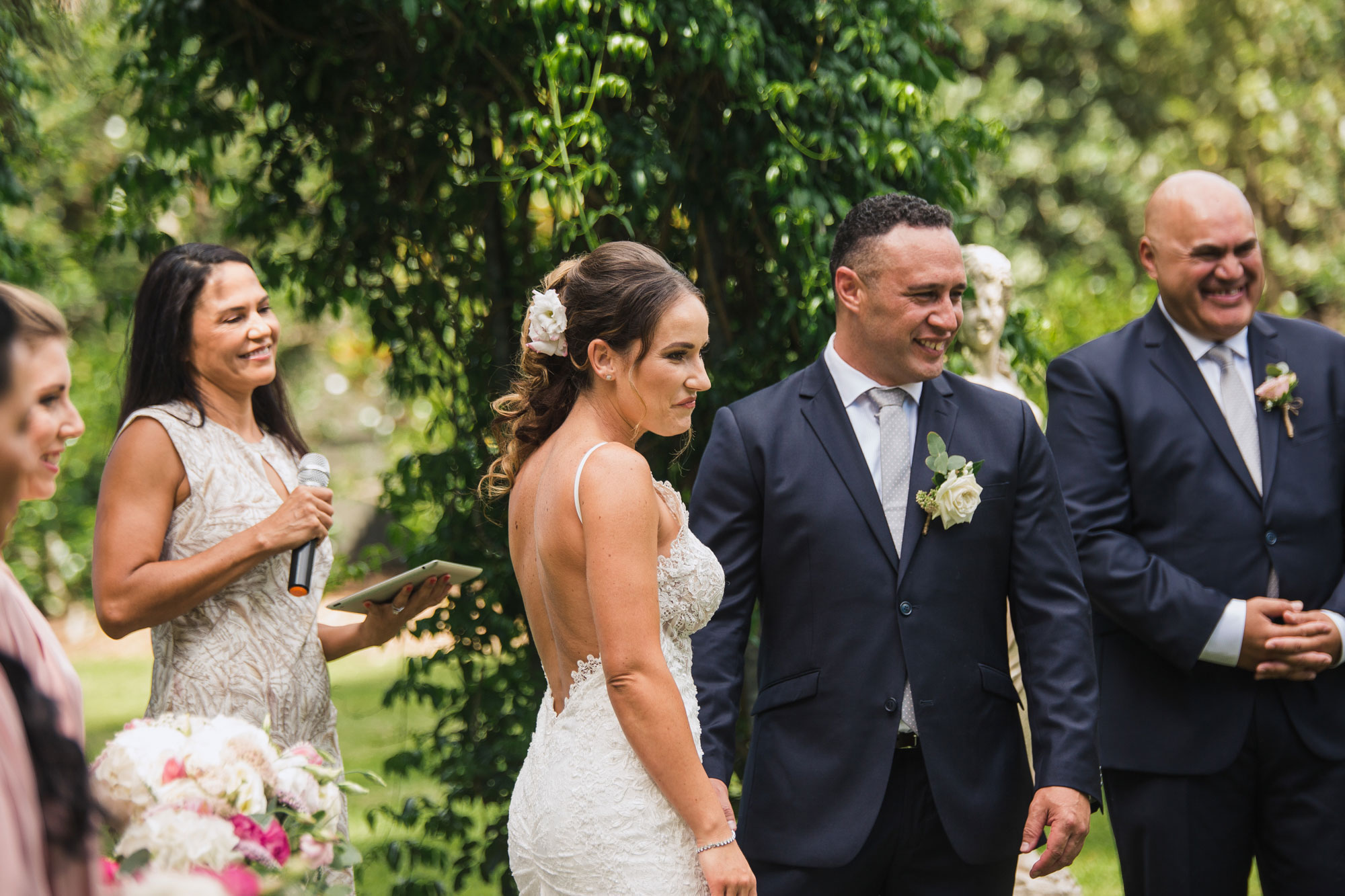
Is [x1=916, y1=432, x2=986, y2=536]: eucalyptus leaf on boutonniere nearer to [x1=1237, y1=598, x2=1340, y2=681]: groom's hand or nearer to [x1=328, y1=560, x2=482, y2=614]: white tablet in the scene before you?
[x1=1237, y1=598, x2=1340, y2=681]: groom's hand

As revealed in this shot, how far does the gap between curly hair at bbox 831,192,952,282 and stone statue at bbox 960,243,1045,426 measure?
1.26 m

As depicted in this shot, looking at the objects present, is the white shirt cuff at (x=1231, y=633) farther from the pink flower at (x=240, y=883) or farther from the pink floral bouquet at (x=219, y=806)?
the pink flower at (x=240, y=883)

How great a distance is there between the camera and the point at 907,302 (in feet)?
9.48

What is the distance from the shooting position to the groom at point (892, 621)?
108 inches

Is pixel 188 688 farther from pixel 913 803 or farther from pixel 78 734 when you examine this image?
pixel 913 803

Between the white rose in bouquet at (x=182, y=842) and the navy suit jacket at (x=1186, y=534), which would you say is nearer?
the white rose in bouquet at (x=182, y=842)

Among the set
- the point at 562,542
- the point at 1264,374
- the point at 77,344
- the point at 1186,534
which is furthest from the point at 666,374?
the point at 77,344

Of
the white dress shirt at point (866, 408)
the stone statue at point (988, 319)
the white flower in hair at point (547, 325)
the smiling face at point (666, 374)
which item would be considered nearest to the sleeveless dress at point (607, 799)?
the smiling face at point (666, 374)

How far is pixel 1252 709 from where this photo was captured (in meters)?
3.19

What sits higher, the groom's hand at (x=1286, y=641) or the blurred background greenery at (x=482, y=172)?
the blurred background greenery at (x=482, y=172)

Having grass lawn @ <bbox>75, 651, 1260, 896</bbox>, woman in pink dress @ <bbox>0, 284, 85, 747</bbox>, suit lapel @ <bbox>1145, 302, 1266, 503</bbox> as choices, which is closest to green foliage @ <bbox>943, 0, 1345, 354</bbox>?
grass lawn @ <bbox>75, 651, 1260, 896</bbox>

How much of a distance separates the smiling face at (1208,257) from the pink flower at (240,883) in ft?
9.03

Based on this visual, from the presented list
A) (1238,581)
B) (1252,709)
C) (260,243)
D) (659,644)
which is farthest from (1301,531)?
(260,243)

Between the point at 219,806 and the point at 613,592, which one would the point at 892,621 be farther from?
the point at 219,806
